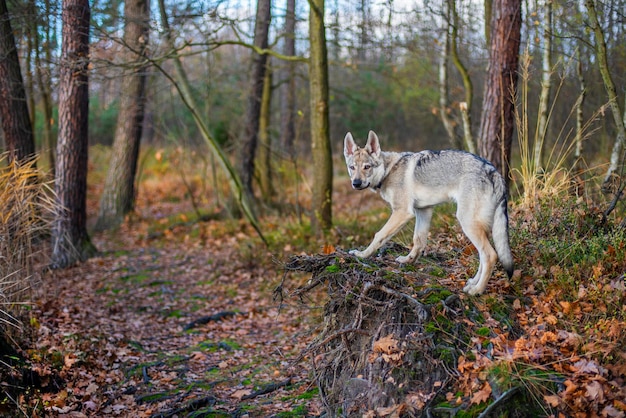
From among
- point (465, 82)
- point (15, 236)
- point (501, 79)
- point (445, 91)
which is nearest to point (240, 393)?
point (15, 236)

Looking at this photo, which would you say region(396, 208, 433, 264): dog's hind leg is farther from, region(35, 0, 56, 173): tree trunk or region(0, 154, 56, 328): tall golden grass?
region(35, 0, 56, 173): tree trunk

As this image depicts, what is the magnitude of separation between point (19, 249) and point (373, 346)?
5286 millimetres

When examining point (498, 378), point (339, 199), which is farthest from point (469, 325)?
point (339, 199)

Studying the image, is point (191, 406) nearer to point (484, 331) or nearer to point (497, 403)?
point (484, 331)

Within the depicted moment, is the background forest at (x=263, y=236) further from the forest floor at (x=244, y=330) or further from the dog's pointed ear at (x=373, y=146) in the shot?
the dog's pointed ear at (x=373, y=146)

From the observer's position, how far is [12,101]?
1174 cm

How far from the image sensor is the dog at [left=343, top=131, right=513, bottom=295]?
577 cm

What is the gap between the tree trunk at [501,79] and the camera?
9.60m

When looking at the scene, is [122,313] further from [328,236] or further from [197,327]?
[328,236]

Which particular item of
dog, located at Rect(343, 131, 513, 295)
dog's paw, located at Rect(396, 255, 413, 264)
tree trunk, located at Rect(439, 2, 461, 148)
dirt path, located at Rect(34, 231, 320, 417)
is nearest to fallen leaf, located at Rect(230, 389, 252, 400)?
dirt path, located at Rect(34, 231, 320, 417)

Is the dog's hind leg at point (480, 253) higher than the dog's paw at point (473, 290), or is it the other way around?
the dog's hind leg at point (480, 253)

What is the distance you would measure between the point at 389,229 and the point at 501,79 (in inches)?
190

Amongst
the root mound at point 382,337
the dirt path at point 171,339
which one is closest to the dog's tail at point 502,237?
the root mound at point 382,337

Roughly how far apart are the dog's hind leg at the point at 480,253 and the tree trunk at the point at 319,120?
613 cm
